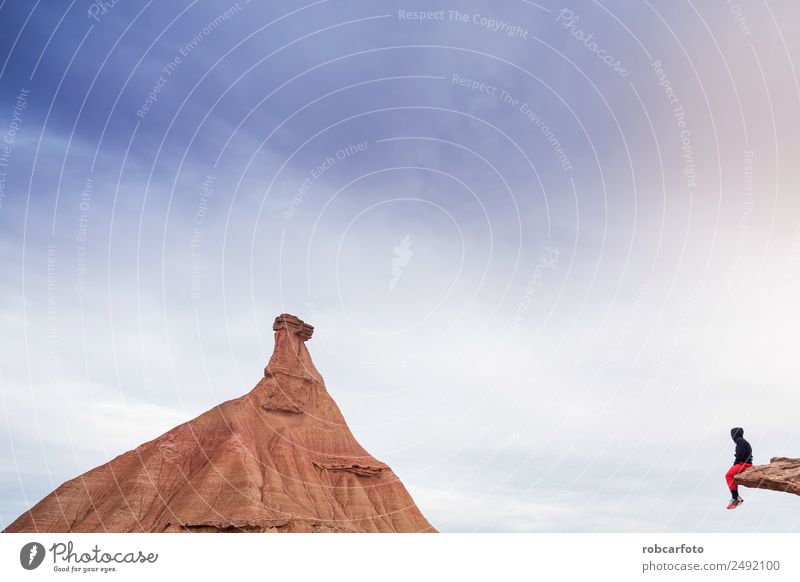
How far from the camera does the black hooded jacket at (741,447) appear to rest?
68.0ft

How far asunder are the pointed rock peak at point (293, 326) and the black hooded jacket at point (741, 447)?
104775 mm

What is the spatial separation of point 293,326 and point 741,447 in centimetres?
10591

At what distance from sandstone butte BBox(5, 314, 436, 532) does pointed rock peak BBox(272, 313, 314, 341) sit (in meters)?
6.23

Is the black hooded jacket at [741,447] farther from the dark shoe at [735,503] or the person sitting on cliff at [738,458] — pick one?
the dark shoe at [735,503]

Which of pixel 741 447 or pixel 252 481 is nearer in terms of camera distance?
pixel 741 447

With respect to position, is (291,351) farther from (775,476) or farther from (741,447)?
(775,476)

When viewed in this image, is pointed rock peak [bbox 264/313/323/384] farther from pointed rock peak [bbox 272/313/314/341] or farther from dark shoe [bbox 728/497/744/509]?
dark shoe [bbox 728/497/744/509]

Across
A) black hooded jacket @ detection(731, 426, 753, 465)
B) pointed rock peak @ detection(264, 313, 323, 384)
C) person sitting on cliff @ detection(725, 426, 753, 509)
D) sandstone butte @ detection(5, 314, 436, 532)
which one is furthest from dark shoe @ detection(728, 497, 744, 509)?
pointed rock peak @ detection(264, 313, 323, 384)

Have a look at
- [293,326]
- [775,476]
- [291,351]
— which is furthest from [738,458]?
[293,326]

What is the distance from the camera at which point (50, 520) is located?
8525 cm
